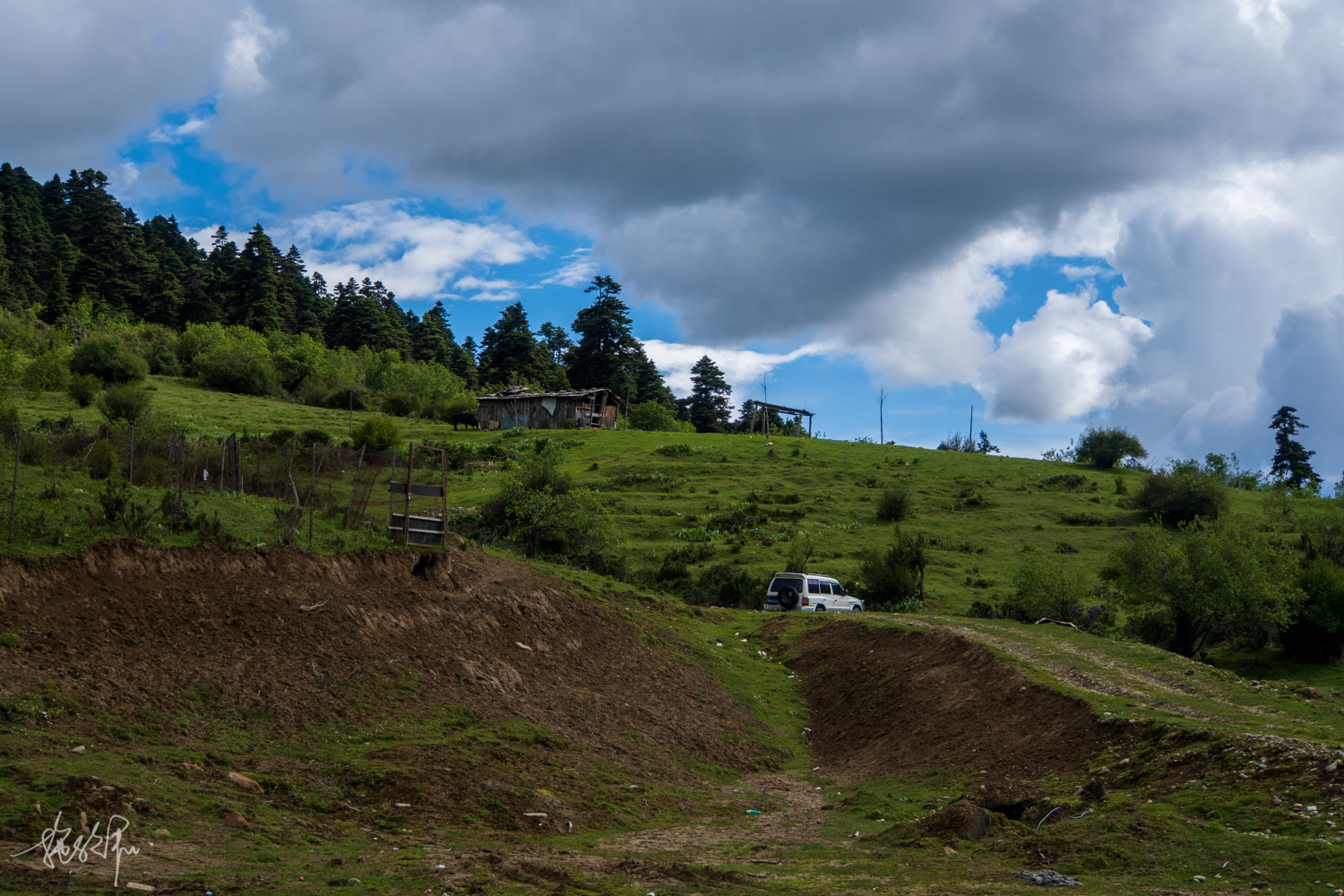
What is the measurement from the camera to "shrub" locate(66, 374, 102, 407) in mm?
56719

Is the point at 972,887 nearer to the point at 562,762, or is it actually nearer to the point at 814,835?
the point at 814,835

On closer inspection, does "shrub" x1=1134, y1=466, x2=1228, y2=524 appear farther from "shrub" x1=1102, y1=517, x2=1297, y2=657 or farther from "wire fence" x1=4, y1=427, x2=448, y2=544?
"wire fence" x1=4, y1=427, x2=448, y2=544

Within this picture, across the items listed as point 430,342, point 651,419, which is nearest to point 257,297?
point 430,342

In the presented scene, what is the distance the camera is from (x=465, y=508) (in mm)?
42312

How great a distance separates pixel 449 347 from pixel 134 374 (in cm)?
6534

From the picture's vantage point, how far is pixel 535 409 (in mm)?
86125

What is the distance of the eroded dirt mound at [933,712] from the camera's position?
1453 cm

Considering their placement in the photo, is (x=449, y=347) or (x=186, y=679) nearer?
(x=186, y=679)

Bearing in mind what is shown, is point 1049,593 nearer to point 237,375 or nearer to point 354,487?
point 354,487

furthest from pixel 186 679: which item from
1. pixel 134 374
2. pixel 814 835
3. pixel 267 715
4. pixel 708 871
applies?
pixel 134 374

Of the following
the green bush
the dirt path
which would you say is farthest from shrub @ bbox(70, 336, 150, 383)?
the dirt path

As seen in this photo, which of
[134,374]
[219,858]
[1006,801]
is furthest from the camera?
[134,374]

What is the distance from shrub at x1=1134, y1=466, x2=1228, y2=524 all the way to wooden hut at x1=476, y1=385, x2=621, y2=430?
47.9m

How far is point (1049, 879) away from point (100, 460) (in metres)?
20.7
